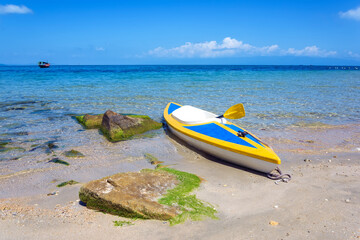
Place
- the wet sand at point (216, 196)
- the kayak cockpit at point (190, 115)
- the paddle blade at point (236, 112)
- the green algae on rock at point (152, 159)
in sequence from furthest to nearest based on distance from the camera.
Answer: the kayak cockpit at point (190, 115) < the paddle blade at point (236, 112) < the green algae on rock at point (152, 159) < the wet sand at point (216, 196)

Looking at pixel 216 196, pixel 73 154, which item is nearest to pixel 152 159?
pixel 73 154

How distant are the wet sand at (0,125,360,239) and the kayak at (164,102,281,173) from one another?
0.22 m

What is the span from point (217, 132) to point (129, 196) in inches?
119

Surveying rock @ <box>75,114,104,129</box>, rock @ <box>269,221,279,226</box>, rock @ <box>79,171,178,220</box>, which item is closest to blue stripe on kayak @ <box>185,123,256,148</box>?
rock @ <box>79,171,178,220</box>

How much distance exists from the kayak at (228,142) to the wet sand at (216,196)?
8.6 inches

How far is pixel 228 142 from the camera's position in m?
5.76

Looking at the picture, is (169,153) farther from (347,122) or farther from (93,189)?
(347,122)

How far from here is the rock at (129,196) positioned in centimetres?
367

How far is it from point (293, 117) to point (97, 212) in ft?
→ 29.1

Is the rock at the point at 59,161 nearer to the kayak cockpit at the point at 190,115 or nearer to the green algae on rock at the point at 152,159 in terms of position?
the green algae on rock at the point at 152,159

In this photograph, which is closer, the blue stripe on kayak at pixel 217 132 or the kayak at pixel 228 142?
the kayak at pixel 228 142

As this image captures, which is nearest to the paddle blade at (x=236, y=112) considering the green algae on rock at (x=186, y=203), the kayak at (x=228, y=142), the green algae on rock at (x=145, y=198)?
the kayak at (x=228, y=142)

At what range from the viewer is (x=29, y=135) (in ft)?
26.1

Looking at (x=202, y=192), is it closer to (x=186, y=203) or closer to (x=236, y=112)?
(x=186, y=203)
